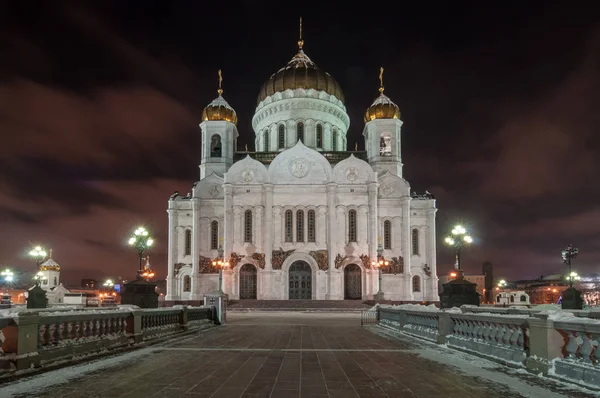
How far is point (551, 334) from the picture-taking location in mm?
9836

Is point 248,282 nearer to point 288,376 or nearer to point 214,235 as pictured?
point 214,235

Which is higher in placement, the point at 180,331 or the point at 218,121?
the point at 218,121

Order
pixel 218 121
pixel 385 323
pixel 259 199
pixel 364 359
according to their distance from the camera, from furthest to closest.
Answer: pixel 218 121, pixel 259 199, pixel 385 323, pixel 364 359

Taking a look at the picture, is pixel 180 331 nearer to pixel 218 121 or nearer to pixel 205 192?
pixel 205 192

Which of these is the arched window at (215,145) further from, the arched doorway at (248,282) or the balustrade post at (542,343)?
the balustrade post at (542,343)

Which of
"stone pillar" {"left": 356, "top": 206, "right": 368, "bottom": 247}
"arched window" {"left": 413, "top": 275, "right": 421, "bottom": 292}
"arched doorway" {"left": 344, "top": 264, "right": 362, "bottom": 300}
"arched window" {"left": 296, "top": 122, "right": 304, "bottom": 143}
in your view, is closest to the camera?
"arched doorway" {"left": 344, "top": 264, "right": 362, "bottom": 300}

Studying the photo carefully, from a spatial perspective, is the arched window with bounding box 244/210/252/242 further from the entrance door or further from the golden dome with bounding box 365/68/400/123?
the golden dome with bounding box 365/68/400/123

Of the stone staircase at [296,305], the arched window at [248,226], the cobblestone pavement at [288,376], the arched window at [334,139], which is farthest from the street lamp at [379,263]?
the cobblestone pavement at [288,376]

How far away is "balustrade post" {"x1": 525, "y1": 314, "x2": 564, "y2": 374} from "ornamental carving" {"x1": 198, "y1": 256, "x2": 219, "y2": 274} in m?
50.4

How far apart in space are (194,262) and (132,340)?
43797 millimetres

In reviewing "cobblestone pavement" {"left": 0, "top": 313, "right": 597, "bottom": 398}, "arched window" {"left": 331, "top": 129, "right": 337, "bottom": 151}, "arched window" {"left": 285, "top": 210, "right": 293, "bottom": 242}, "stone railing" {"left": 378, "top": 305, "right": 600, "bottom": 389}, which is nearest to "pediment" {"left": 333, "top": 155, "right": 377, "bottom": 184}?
"arched window" {"left": 285, "top": 210, "right": 293, "bottom": 242}

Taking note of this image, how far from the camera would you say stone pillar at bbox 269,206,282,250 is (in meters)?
57.5

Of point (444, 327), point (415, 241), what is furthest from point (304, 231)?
point (444, 327)

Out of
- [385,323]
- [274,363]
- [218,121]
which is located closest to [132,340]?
[274,363]
